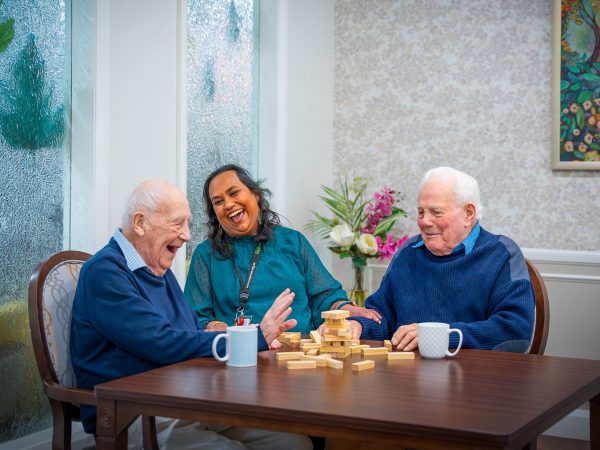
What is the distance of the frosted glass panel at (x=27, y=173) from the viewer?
2678mm

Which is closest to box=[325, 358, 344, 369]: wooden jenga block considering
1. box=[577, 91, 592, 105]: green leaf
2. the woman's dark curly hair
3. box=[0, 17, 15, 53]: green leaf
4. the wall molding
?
the woman's dark curly hair

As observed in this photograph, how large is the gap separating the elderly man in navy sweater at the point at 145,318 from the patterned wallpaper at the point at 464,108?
2.48 meters

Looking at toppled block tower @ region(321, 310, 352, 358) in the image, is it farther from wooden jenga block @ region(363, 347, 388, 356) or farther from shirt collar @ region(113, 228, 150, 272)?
shirt collar @ region(113, 228, 150, 272)

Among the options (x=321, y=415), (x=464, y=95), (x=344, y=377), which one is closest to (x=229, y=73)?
(x=464, y=95)

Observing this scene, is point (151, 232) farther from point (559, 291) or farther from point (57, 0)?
point (559, 291)

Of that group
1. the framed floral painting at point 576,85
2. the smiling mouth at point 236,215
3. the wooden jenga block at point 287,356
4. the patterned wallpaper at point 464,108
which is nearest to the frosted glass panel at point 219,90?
the smiling mouth at point 236,215

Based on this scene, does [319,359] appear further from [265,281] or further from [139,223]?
[265,281]

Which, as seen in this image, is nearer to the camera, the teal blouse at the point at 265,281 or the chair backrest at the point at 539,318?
the chair backrest at the point at 539,318

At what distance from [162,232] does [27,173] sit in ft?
2.54

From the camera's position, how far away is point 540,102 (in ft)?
14.1

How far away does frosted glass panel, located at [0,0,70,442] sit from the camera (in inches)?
105

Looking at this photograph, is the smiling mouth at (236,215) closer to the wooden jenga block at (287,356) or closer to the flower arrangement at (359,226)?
the wooden jenga block at (287,356)

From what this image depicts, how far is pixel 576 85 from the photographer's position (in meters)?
4.20

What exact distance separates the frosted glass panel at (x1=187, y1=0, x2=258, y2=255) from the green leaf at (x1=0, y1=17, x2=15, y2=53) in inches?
39.6
